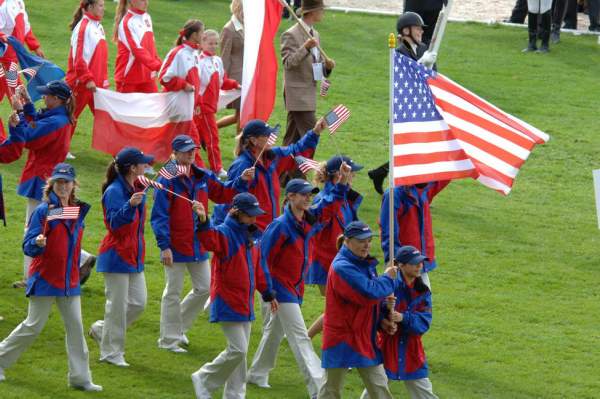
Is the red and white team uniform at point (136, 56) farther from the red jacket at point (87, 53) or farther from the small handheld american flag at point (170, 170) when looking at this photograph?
the small handheld american flag at point (170, 170)

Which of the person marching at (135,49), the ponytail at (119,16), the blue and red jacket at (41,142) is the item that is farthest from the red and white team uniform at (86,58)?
the blue and red jacket at (41,142)

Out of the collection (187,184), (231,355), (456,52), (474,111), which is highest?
(474,111)

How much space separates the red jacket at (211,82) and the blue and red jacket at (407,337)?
7.66 meters

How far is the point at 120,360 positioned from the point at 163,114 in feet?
18.7

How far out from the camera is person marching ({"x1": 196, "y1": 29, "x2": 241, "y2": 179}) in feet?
65.6

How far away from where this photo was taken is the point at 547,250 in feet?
63.6

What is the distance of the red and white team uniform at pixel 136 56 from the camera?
20266 millimetres

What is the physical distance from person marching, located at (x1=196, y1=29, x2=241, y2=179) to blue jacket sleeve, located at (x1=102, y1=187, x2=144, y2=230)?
5954 mm

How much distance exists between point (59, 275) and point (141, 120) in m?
6.23

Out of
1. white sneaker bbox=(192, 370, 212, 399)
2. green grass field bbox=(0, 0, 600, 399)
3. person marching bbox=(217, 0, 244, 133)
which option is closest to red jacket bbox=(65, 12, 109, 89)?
Result: green grass field bbox=(0, 0, 600, 399)

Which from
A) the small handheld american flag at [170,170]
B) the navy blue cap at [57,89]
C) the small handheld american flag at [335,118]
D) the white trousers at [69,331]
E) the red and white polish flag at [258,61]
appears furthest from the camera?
the navy blue cap at [57,89]

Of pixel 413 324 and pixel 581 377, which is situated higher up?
pixel 413 324

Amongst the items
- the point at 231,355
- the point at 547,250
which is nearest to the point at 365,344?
the point at 231,355

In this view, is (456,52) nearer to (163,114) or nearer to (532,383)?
(163,114)
